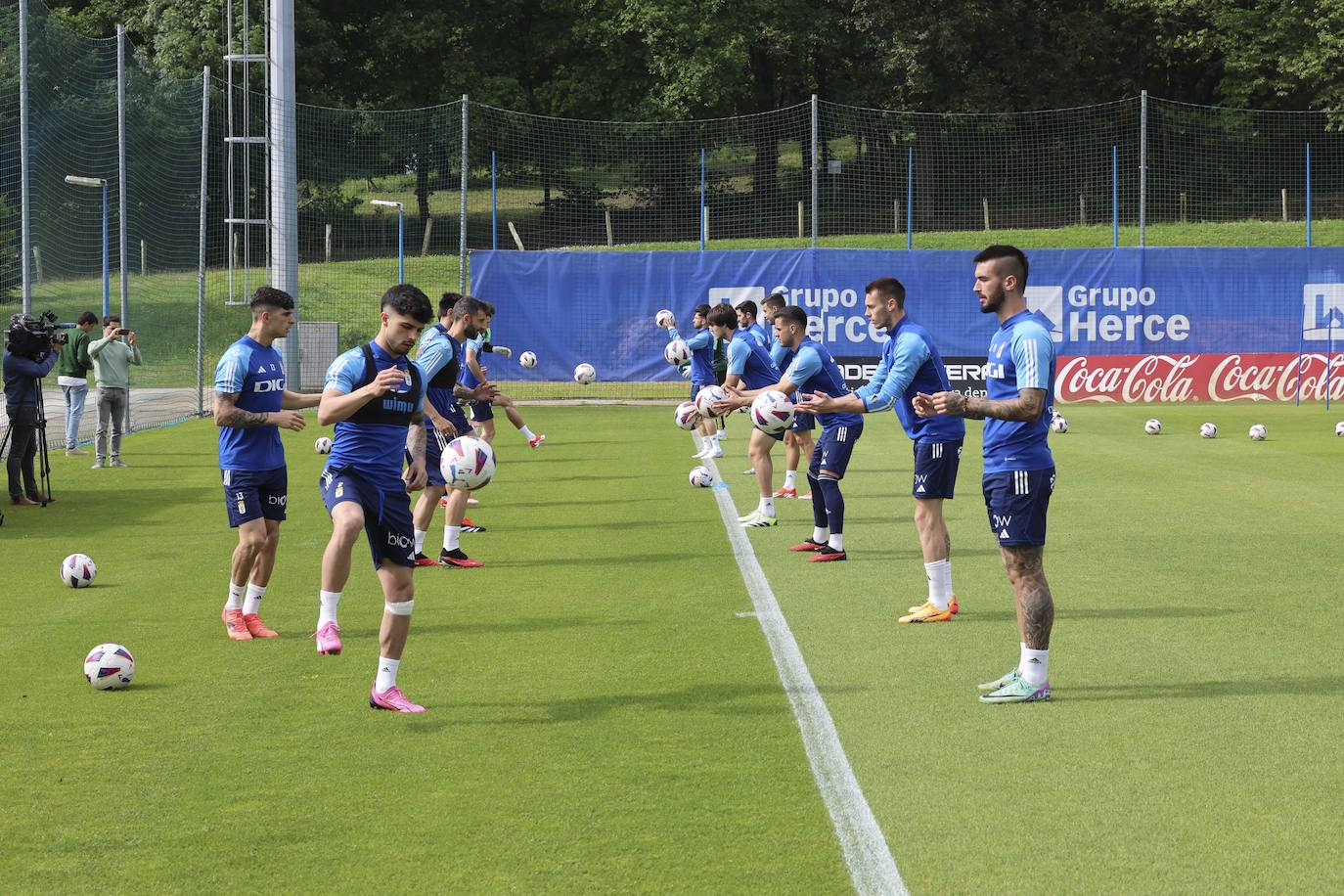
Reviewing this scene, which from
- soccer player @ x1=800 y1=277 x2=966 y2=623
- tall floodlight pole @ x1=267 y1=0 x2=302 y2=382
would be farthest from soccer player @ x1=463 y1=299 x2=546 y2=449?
tall floodlight pole @ x1=267 y1=0 x2=302 y2=382

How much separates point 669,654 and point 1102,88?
2241 inches

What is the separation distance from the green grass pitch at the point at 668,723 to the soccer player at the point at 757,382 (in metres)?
0.31

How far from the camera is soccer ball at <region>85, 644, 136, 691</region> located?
8047 mm

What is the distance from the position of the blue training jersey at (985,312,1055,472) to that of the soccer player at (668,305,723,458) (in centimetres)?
1141

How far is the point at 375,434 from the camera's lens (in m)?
7.89

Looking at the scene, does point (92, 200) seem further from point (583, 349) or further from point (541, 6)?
point (541, 6)

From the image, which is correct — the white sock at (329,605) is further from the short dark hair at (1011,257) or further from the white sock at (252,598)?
Answer: the short dark hair at (1011,257)

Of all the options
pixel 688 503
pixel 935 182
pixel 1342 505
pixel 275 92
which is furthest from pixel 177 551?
pixel 935 182

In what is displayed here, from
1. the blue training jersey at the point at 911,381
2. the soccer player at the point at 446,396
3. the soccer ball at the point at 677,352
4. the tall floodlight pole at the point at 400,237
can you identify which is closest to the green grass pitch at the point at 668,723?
the soccer player at the point at 446,396

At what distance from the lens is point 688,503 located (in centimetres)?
1591

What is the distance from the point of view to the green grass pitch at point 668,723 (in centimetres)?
548

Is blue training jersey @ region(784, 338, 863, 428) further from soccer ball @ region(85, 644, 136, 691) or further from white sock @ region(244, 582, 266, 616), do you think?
soccer ball @ region(85, 644, 136, 691)

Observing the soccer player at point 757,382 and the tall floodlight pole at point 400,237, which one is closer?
the soccer player at point 757,382

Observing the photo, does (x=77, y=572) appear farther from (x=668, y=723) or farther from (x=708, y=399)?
(x=668, y=723)
